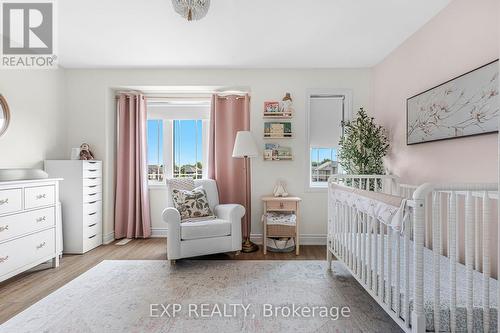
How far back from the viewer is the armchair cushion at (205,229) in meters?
2.78

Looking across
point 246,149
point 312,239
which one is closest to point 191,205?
point 246,149

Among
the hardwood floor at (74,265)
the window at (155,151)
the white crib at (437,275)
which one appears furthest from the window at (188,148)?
the white crib at (437,275)

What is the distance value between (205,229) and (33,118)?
2357 millimetres

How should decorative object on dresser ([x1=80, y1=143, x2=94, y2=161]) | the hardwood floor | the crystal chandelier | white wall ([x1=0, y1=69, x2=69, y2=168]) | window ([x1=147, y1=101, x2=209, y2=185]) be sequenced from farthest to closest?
window ([x1=147, y1=101, x2=209, y2=185]), decorative object on dresser ([x1=80, y1=143, x2=94, y2=161]), white wall ([x1=0, y1=69, x2=69, y2=168]), the hardwood floor, the crystal chandelier

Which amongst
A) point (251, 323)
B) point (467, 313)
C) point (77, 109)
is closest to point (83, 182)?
point (77, 109)

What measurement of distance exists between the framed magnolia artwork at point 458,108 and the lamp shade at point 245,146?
1679mm

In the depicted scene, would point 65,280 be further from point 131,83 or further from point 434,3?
point 434,3

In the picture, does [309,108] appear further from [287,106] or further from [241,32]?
[241,32]

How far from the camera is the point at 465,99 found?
191 cm

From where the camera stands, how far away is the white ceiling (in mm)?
2207

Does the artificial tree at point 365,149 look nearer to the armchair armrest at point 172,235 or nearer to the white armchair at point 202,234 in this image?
the white armchair at point 202,234

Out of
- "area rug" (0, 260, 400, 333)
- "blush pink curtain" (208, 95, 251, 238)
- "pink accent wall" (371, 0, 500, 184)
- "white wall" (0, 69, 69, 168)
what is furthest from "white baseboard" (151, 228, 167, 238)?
"pink accent wall" (371, 0, 500, 184)

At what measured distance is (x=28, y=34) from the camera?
2654 mm

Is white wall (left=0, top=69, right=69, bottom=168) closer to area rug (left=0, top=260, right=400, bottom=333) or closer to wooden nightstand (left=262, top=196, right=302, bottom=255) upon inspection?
area rug (left=0, top=260, right=400, bottom=333)
